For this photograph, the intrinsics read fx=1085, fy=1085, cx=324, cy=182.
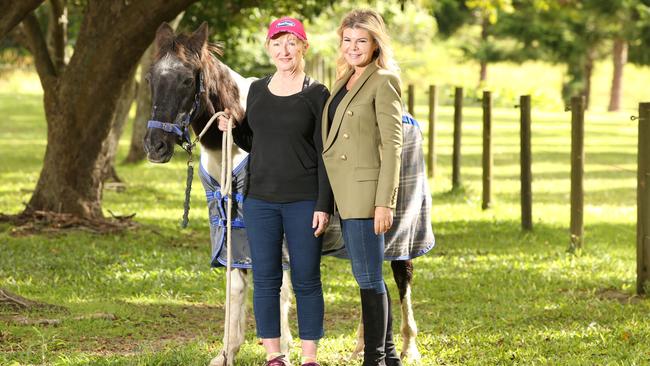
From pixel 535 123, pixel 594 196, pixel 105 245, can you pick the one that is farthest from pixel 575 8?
pixel 105 245

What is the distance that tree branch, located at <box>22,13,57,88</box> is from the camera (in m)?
12.1

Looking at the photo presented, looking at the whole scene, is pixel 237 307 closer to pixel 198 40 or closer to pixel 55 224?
pixel 198 40

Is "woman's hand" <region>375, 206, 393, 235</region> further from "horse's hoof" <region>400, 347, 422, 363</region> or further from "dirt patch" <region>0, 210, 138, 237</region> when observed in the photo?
"dirt patch" <region>0, 210, 138, 237</region>

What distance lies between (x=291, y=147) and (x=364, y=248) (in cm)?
62

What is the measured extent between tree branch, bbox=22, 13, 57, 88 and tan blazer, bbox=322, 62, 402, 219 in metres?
7.41

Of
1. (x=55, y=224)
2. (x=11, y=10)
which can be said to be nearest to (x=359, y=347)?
(x=11, y=10)

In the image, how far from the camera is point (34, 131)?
29.1m

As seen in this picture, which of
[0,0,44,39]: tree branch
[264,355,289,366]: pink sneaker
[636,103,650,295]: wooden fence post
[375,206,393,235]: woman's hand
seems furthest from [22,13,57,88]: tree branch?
[375,206,393,235]: woman's hand

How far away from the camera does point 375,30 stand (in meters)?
5.30

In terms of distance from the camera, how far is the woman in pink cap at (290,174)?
539 cm

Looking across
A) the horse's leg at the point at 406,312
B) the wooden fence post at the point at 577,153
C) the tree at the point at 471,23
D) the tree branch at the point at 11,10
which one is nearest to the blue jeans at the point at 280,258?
the horse's leg at the point at 406,312

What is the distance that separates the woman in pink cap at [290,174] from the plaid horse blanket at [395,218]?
1.00 ft

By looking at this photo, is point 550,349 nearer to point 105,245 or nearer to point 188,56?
point 188,56

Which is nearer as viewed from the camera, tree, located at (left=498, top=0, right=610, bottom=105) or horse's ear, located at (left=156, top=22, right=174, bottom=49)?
horse's ear, located at (left=156, top=22, right=174, bottom=49)
